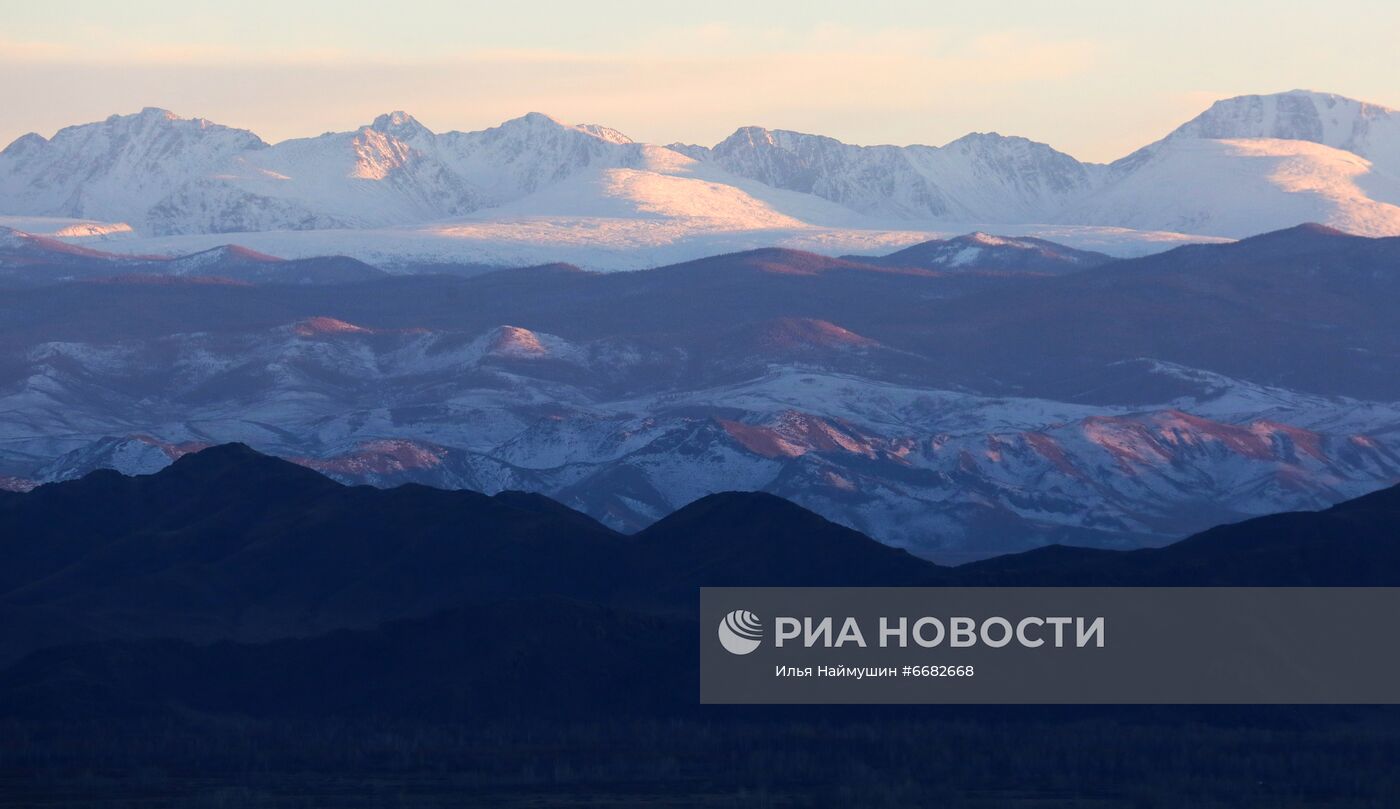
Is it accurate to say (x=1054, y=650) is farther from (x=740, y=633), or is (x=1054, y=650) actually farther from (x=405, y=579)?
(x=405, y=579)

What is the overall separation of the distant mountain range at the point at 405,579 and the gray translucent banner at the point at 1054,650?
7.32 ft

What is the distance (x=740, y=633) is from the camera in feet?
259

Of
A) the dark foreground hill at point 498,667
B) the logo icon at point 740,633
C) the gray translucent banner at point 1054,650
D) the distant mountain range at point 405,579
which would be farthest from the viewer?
the distant mountain range at point 405,579

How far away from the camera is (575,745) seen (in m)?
73.9

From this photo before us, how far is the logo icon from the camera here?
257 feet

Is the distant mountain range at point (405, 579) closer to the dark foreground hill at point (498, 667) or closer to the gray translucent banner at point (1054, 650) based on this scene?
the dark foreground hill at point (498, 667)

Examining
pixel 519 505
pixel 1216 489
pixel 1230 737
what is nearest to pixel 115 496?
pixel 519 505

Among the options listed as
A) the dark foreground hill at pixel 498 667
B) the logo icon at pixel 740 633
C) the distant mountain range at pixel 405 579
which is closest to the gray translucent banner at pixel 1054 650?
the logo icon at pixel 740 633

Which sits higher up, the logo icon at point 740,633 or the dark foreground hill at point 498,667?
the logo icon at point 740,633

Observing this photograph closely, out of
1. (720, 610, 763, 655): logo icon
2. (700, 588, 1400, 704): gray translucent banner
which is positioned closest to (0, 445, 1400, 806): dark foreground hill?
(700, 588, 1400, 704): gray translucent banner

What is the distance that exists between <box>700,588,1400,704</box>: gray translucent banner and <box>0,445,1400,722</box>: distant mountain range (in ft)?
7.32

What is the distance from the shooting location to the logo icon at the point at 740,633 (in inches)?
3083

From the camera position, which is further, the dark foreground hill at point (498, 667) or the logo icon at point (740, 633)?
the logo icon at point (740, 633)

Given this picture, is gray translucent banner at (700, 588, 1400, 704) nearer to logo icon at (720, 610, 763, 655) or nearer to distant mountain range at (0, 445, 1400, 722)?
logo icon at (720, 610, 763, 655)
